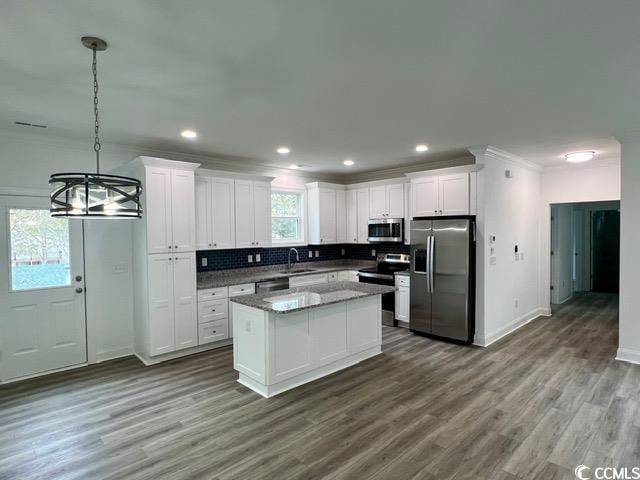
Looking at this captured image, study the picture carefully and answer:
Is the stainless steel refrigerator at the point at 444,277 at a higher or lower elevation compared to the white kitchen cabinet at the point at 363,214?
lower

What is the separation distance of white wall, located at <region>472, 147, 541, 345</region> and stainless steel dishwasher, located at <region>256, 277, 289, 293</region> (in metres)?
2.85

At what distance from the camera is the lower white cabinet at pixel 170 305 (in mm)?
4414

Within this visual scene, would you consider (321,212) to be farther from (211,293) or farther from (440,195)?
(211,293)

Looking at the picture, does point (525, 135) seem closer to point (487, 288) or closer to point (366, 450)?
point (487, 288)

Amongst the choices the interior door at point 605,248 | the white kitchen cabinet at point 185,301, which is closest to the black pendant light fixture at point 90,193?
the white kitchen cabinet at point 185,301

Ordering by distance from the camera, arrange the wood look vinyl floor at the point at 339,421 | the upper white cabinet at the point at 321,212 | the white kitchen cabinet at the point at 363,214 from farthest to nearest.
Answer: the white kitchen cabinet at the point at 363,214, the upper white cabinet at the point at 321,212, the wood look vinyl floor at the point at 339,421

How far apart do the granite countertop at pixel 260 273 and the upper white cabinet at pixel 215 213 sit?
50 cm

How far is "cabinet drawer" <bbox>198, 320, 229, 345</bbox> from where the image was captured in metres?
4.86

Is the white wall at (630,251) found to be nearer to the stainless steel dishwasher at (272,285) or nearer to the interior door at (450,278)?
the interior door at (450,278)

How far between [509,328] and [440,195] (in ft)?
7.83

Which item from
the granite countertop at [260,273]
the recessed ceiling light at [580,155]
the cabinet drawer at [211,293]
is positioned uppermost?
the recessed ceiling light at [580,155]

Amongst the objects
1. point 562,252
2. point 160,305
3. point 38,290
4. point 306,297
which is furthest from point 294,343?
point 562,252

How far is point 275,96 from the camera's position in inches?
118

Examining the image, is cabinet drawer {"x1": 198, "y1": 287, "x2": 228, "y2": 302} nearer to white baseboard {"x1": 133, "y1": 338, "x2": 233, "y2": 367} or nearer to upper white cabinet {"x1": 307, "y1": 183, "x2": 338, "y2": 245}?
white baseboard {"x1": 133, "y1": 338, "x2": 233, "y2": 367}
